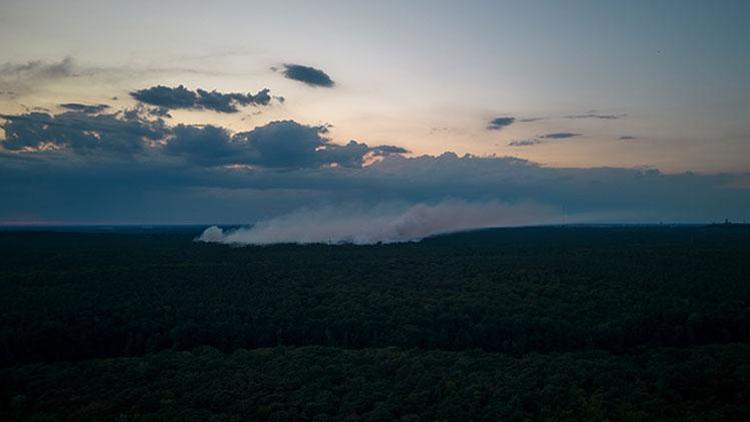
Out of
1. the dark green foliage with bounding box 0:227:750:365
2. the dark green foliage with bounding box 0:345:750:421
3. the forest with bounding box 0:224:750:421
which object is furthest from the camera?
the dark green foliage with bounding box 0:227:750:365

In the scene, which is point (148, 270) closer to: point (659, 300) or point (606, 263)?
point (659, 300)

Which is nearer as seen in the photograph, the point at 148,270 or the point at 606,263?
the point at 148,270

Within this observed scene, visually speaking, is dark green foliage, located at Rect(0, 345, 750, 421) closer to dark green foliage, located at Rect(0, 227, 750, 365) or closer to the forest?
the forest

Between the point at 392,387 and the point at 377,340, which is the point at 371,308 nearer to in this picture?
the point at 377,340

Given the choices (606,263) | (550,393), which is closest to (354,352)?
(550,393)

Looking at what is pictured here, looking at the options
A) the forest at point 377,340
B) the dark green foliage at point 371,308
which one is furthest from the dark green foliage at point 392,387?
the dark green foliage at point 371,308

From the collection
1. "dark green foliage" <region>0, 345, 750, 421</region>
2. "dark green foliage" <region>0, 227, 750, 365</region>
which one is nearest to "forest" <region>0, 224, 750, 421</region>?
"dark green foliage" <region>0, 345, 750, 421</region>

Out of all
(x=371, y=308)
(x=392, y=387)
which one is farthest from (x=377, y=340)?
(x=392, y=387)

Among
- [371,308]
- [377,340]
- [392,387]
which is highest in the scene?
[371,308]
